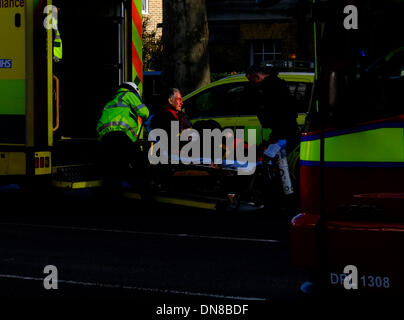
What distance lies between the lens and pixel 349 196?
5391mm

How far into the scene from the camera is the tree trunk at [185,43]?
1795 cm

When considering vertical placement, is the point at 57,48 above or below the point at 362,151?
above

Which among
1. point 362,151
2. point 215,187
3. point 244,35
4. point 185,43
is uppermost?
point 244,35

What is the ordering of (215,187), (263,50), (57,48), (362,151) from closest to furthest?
(362,151) → (57,48) → (215,187) → (263,50)

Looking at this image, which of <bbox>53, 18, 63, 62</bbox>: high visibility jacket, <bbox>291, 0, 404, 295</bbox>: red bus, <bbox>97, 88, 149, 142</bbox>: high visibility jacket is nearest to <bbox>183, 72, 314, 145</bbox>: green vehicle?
<bbox>97, 88, 149, 142</bbox>: high visibility jacket

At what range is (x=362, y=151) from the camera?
530 centimetres

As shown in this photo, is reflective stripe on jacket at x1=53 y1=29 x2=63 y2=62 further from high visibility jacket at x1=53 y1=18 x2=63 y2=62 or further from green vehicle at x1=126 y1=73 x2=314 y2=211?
green vehicle at x1=126 y1=73 x2=314 y2=211

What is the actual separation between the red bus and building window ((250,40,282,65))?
26408mm

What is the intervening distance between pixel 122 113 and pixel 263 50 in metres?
20.4

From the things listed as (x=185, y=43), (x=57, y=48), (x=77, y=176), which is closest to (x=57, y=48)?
(x=57, y=48)

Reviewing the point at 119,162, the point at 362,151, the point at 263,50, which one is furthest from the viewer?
the point at 263,50

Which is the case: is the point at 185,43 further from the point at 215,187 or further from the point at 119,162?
the point at 215,187

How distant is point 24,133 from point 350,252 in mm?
6560
